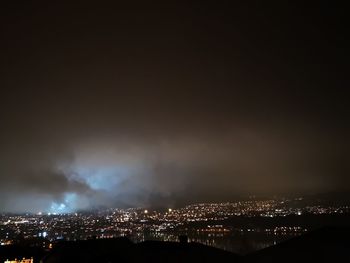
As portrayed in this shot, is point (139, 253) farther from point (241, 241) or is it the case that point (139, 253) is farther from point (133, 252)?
point (241, 241)

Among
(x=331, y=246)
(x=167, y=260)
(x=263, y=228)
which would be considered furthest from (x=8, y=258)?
(x=263, y=228)

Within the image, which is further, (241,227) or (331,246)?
(241,227)

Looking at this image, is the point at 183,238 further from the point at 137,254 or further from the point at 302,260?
the point at 302,260

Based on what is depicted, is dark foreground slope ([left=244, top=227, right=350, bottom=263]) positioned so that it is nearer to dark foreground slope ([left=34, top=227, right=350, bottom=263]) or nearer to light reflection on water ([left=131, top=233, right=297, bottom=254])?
dark foreground slope ([left=34, top=227, right=350, bottom=263])

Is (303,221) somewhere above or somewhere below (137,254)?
above

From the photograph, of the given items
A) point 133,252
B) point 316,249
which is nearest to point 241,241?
point 133,252

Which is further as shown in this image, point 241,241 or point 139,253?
point 241,241

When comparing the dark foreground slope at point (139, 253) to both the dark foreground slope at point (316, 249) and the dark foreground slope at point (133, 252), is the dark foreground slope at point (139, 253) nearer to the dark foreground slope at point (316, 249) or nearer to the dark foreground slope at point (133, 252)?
the dark foreground slope at point (133, 252)

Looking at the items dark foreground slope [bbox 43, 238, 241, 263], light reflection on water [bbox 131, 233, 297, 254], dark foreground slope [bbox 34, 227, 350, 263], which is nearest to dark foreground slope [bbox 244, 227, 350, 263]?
dark foreground slope [bbox 34, 227, 350, 263]
